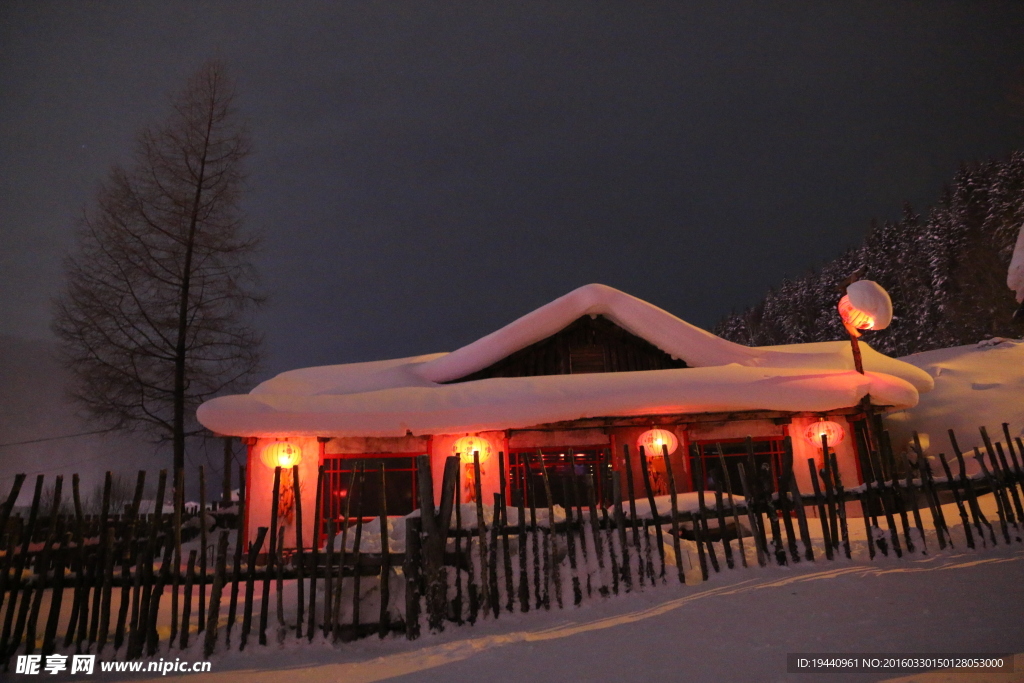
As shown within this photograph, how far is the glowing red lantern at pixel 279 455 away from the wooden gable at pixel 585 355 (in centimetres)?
366

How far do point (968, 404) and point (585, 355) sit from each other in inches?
392

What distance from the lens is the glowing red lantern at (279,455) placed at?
37.2ft

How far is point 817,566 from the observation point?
5891 mm

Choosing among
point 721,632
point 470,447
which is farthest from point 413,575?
point 470,447

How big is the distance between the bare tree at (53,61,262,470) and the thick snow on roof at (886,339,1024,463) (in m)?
16.9

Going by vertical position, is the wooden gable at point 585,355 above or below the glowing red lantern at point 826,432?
above

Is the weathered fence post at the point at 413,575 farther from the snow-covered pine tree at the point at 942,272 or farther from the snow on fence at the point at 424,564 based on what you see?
the snow-covered pine tree at the point at 942,272

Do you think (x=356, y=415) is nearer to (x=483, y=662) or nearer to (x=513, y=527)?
(x=513, y=527)

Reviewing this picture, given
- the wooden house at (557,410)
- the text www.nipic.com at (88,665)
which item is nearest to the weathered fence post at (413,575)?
the text www.nipic.com at (88,665)

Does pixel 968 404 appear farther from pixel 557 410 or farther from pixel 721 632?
pixel 721 632

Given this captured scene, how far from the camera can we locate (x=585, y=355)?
1377cm

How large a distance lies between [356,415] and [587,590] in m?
6.21

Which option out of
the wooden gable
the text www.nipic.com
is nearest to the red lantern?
the wooden gable

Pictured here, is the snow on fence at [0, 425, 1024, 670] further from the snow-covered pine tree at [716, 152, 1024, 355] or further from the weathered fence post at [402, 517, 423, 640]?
the snow-covered pine tree at [716, 152, 1024, 355]
